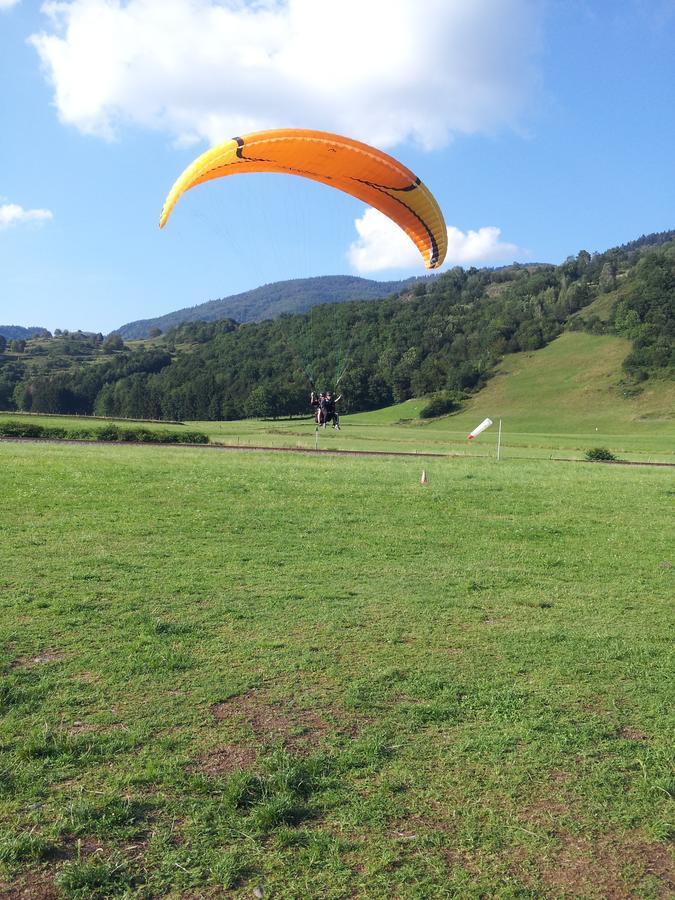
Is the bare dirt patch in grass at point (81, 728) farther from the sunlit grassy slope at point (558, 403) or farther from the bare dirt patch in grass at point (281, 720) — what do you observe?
the sunlit grassy slope at point (558, 403)

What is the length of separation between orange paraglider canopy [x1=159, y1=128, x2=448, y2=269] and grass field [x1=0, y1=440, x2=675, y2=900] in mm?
10738

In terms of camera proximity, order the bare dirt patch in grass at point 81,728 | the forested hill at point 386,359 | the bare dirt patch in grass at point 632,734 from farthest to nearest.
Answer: the forested hill at point 386,359 → the bare dirt patch in grass at point 632,734 → the bare dirt patch in grass at point 81,728

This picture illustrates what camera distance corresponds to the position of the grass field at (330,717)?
4121mm

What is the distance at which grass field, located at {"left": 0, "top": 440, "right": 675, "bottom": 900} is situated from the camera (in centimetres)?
412

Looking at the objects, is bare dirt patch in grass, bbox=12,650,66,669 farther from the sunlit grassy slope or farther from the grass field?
the sunlit grassy slope

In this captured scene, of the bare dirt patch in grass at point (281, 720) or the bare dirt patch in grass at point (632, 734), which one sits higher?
the bare dirt patch in grass at point (632, 734)

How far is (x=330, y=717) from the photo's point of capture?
5.86 m

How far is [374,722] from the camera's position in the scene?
579 centimetres

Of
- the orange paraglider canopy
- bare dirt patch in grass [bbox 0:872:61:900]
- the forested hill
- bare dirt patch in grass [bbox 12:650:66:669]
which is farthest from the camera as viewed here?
the forested hill

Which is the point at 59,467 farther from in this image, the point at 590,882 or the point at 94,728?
the point at 590,882

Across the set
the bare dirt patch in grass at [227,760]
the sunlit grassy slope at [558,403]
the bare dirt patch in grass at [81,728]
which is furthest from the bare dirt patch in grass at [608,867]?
the sunlit grassy slope at [558,403]

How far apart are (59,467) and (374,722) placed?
1626cm

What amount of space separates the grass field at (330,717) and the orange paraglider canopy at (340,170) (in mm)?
10738

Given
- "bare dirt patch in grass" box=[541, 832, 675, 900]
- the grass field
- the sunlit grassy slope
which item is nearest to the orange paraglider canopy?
the grass field
